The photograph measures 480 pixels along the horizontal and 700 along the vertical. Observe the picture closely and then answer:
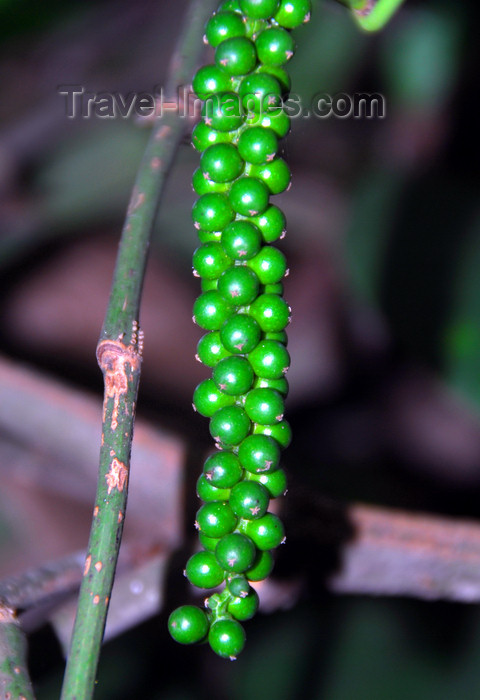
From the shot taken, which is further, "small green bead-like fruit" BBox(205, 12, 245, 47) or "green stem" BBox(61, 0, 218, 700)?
"small green bead-like fruit" BBox(205, 12, 245, 47)

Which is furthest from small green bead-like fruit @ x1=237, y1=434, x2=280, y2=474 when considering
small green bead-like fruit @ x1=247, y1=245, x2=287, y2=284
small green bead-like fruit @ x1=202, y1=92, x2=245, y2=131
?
small green bead-like fruit @ x1=202, y1=92, x2=245, y2=131

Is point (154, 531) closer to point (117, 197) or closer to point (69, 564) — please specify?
point (69, 564)

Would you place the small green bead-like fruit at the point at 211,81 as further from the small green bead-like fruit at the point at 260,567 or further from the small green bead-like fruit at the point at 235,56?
the small green bead-like fruit at the point at 260,567

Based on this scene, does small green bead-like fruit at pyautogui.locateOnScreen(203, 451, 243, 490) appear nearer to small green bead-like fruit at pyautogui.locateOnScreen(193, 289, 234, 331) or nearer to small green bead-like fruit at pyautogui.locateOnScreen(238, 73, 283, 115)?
small green bead-like fruit at pyautogui.locateOnScreen(193, 289, 234, 331)

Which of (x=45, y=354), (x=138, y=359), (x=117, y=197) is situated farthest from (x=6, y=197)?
(x=138, y=359)

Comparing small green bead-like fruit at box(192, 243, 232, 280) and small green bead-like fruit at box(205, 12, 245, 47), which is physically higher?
small green bead-like fruit at box(205, 12, 245, 47)

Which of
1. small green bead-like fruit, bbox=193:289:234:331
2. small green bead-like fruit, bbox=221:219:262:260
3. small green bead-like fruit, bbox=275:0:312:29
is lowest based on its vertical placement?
small green bead-like fruit, bbox=193:289:234:331
